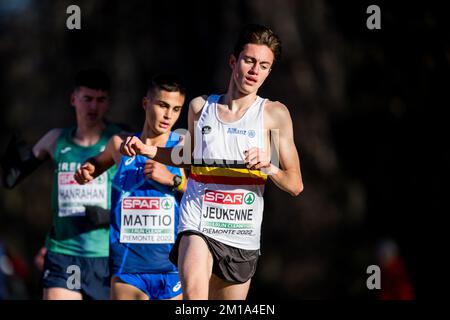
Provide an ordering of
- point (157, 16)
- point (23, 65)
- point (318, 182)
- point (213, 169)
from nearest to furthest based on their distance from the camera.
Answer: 1. point (213, 169)
2. point (318, 182)
3. point (157, 16)
4. point (23, 65)

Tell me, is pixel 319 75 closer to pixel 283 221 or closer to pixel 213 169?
pixel 283 221

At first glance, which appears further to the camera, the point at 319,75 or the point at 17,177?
the point at 319,75

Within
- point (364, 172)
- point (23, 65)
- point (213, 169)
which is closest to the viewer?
point (213, 169)

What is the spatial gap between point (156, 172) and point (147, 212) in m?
0.39

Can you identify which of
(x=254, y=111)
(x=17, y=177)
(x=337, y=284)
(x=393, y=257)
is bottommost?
(x=337, y=284)

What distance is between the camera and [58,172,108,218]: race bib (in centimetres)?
768

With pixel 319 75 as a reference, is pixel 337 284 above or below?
below

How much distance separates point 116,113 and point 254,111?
25.3ft

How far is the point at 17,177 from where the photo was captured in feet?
26.0

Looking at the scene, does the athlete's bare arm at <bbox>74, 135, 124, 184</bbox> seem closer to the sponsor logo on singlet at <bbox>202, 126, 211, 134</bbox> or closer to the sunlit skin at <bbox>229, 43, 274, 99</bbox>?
the sponsor logo on singlet at <bbox>202, 126, 211, 134</bbox>

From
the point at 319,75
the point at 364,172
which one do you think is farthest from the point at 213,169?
the point at 319,75

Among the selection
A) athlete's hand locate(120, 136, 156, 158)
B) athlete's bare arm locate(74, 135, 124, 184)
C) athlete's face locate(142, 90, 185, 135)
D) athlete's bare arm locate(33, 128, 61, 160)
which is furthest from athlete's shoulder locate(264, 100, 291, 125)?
athlete's bare arm locate(33, 128, 61, 160)

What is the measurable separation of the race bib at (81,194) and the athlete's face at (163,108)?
3.60 ft

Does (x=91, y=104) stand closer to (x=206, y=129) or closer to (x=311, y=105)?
(x=206, y=129)
